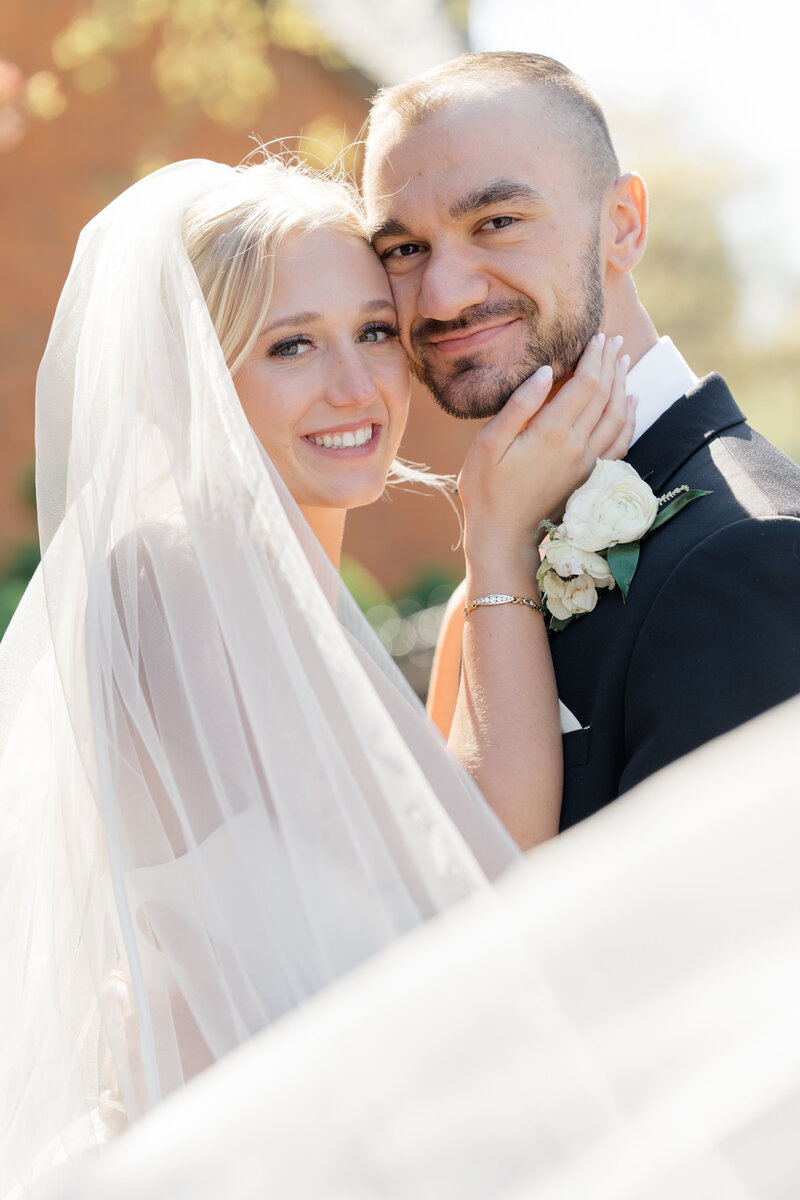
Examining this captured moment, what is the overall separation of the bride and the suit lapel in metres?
0.09

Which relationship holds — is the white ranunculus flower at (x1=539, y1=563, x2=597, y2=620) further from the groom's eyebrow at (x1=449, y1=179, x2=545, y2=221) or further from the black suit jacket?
the groom's eyebrow at (x1=449, y1=179, x2=545, y2=221)

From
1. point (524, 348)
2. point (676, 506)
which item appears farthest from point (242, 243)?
point (676, 506)

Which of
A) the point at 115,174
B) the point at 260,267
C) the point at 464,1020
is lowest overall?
the point at 464,1020

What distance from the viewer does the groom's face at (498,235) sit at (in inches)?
104

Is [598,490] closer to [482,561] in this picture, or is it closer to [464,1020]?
[482,561]

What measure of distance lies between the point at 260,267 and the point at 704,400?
1.08 m

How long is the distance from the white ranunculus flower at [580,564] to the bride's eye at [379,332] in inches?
→ 35.8

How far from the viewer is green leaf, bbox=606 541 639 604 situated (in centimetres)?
217

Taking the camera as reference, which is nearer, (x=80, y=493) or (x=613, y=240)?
(x=80, y=493)

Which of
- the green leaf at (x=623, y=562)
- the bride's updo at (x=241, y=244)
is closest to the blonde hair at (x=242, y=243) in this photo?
the bride's updo at (x=241, y=244)

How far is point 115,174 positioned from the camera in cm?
1015

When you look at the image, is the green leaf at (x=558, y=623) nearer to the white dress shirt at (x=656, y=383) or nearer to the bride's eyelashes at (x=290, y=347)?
the white dress shirt at (x=656, y=383)

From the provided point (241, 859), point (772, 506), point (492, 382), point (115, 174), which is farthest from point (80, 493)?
point (115, 174)

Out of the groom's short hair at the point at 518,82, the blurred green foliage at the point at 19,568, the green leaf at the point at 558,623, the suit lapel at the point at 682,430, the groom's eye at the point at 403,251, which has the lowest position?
the green leaf at the point at 558,623
